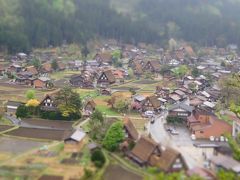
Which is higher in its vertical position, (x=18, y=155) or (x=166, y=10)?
(x=166, y=10)

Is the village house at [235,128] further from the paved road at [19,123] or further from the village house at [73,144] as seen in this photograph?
the paved road at [19,123]

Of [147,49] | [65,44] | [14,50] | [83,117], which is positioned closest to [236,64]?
[147,49]

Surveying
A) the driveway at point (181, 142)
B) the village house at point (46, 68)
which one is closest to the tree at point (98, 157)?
the driveway at point (181, 142)

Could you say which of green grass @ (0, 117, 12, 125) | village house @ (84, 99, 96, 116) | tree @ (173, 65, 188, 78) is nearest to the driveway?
village house @ (84, 99, 96, 116)

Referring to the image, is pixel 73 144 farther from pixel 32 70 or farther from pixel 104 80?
pixel 32 70

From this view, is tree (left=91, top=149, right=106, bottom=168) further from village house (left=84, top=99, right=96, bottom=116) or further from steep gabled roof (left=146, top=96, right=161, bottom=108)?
steep gabled roof (left=146, top=96, right=161, bottom=108)

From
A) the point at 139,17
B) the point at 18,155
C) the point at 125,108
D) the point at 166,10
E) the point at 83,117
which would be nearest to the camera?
the point at 18,155

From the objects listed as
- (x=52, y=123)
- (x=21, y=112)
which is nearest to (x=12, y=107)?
(x=21, y=112)

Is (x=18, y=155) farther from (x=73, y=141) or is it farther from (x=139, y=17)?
(x=139, y=17)
